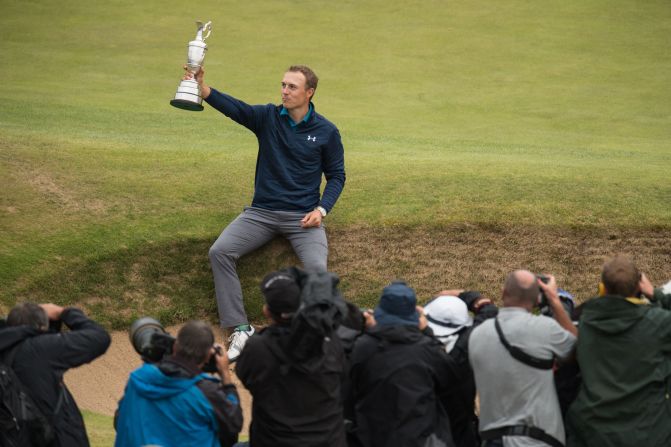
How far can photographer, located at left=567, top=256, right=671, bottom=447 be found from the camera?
5348 mm

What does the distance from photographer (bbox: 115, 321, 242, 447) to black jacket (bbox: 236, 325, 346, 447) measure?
188mm

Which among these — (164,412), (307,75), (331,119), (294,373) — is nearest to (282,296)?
(294,373)

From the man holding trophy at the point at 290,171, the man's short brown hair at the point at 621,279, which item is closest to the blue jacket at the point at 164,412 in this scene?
the man's short brown hair at the point at 621,279

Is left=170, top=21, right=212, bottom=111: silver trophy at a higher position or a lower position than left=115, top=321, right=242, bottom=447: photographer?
higher

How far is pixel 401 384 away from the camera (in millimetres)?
5402

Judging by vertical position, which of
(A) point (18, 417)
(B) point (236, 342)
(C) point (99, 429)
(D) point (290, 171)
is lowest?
(C) point (99, 429)

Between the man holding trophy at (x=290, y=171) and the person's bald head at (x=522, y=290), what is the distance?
354 centimetres

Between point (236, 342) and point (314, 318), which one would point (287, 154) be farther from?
point (314, 318)

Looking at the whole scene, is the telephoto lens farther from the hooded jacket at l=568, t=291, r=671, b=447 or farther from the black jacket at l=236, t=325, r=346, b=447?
the hooded jacket at l=568, t=291, r=671, b=447

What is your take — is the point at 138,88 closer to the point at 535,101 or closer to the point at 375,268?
the point at 535,101

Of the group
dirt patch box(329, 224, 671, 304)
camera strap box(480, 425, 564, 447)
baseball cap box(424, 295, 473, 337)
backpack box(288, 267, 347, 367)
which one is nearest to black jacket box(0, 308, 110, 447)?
backpack box(288, 267, 347, 367)

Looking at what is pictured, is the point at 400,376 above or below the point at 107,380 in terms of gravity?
above

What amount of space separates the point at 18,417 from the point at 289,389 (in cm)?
160

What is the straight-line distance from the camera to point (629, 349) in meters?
5.36
